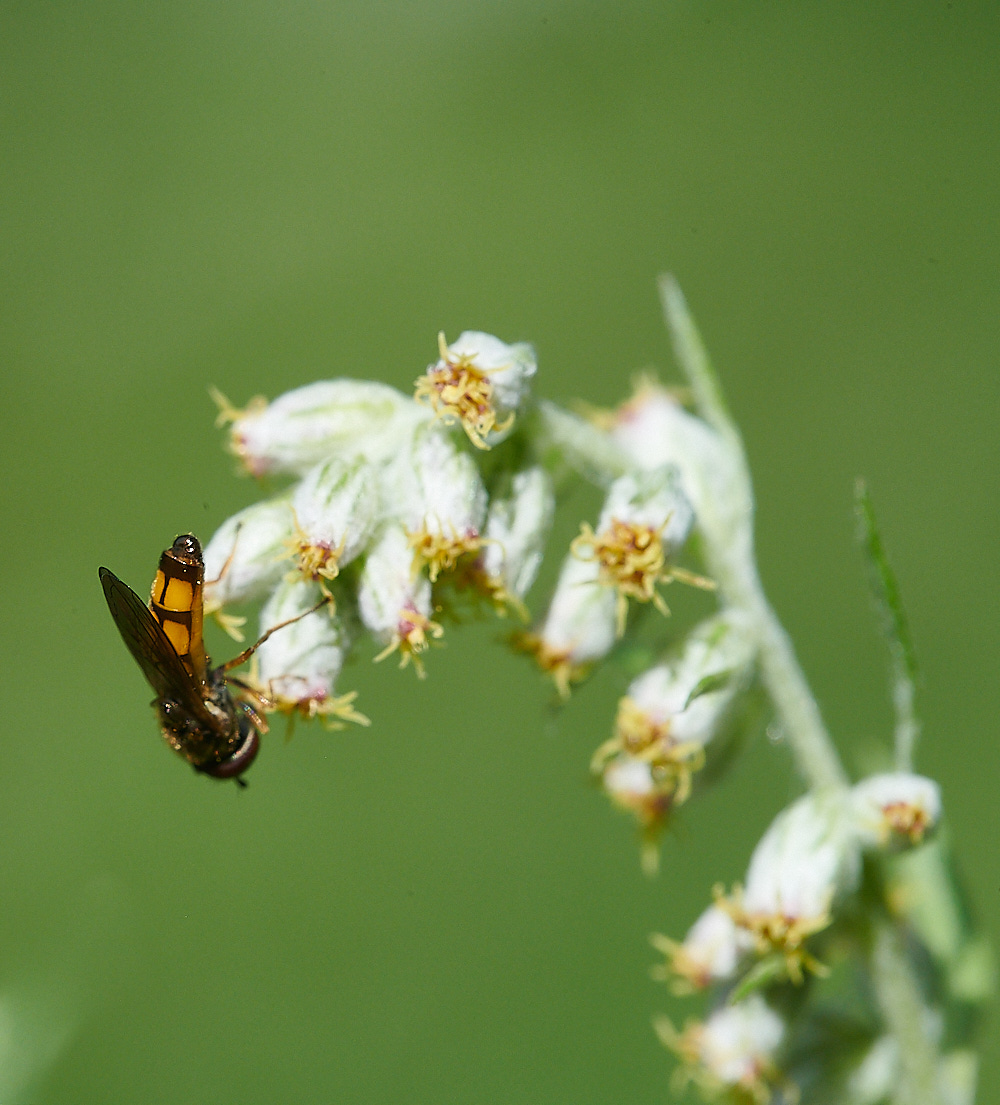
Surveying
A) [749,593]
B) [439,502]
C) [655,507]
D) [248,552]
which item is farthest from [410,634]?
[749,593]

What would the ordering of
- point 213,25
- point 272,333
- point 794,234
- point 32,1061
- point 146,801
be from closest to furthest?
point 32,1061 → point 146,801 → point 272,333 → point 794,234 → point 213,25

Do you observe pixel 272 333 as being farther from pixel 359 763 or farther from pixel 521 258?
pixel 359 763

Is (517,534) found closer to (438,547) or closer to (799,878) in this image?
(438,547)

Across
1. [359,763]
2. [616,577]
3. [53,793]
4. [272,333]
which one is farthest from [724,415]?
[272,333]

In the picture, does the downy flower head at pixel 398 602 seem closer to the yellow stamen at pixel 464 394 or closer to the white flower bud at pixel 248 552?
the white flower bud at pixel 248 552

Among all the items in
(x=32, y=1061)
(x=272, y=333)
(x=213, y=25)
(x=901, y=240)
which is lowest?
(x=32, y=1061)

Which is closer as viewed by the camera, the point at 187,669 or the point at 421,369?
the point at 187,669
